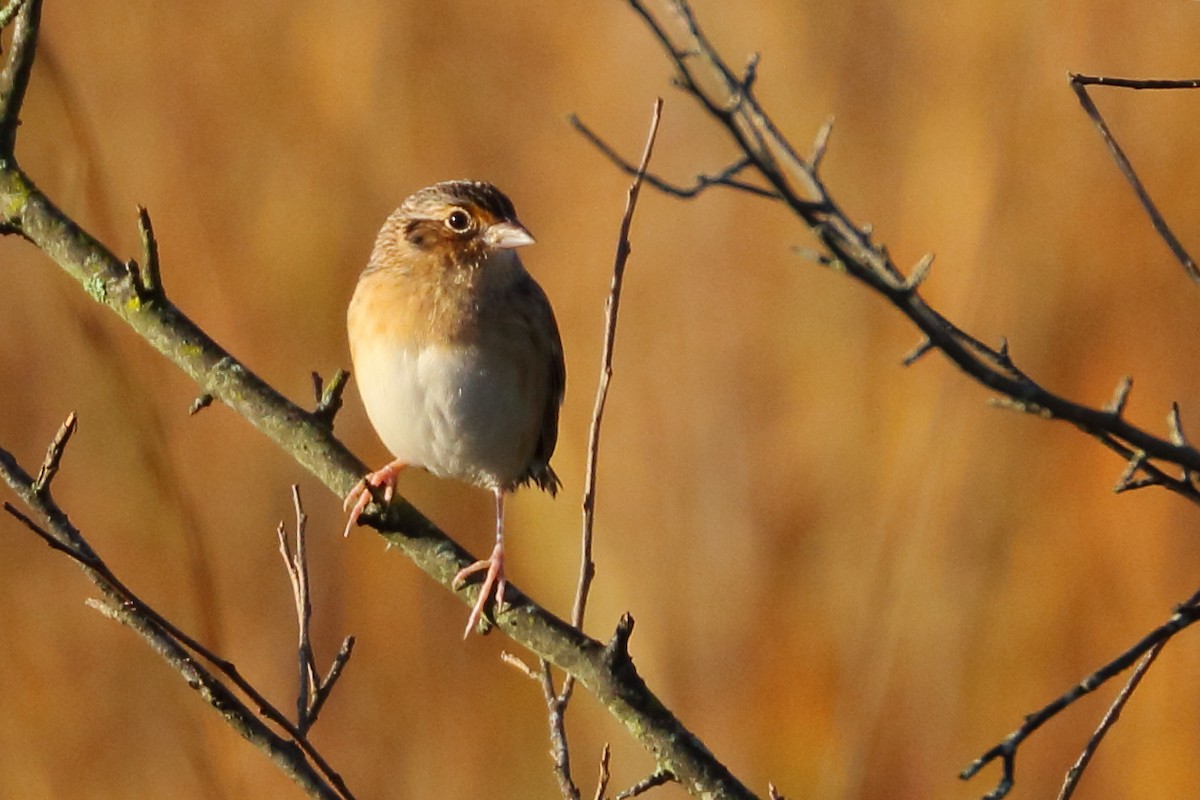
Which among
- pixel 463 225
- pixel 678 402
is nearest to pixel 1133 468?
pixel 463 225

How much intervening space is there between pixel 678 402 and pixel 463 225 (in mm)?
2553

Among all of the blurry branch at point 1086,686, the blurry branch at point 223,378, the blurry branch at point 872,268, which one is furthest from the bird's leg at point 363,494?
the blurry branch at point 1086,686

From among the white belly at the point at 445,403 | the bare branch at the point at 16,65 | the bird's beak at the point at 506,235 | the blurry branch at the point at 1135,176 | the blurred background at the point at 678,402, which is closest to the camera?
the blurry branch at the point at 1135,176

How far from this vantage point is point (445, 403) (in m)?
3.58

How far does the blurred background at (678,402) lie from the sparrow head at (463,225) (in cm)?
228

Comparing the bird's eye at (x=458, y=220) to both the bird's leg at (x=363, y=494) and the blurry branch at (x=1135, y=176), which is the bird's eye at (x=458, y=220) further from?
the blurry branch at (x=1135, y=176)

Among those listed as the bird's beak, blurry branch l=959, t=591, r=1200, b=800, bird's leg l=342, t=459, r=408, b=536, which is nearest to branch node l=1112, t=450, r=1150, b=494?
blurry branch l=959, t=591, r=1200, b=800

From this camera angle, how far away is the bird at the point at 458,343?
3.59m

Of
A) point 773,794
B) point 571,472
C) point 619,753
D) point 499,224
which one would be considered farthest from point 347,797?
point 619,753

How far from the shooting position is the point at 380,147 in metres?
6.43

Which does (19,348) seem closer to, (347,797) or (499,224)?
(499,224)

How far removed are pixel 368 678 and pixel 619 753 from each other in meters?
1.06

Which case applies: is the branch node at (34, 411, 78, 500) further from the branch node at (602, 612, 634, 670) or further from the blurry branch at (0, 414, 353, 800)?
the branch node at (602, 612, 634, 670)

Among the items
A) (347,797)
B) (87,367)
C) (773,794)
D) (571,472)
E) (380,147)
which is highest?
(380,147)
